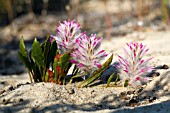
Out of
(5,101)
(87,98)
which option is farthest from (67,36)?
(5,101)

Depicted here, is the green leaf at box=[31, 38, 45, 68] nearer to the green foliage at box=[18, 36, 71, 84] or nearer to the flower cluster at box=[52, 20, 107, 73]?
the green foliage at box=[18, 36, 71, 84]

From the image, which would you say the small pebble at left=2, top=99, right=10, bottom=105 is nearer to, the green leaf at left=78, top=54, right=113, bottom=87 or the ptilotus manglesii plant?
the green leaf at left=78, top=54, right=113, bottom=87

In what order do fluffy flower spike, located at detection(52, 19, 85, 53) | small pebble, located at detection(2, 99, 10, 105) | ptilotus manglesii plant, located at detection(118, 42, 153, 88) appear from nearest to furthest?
small pebble, located at detection(2, 99, 10, 105) → ptilotus manglesii plant, located at detection(118, 42, 153, 88) → fluffy flower spike, located at detection(52, 19, 85, 53)

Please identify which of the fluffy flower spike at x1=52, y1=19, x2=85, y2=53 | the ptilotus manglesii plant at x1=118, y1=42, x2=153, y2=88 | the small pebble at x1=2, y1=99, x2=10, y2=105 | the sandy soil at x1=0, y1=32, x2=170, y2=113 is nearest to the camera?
the sandy soil at x1=0, y1=32, x2=170, y2=113

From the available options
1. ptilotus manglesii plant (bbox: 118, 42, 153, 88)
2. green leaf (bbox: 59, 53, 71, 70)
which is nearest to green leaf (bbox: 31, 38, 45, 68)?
green leaf (bbox: 59, 53, 71, 70)

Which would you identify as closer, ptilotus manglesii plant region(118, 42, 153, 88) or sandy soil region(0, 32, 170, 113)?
sandy soil region(0, 32, 170, 113)

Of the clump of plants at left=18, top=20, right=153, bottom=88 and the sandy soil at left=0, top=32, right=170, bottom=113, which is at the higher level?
the clump of plants at left=18, top=20, right=153, bottom=88

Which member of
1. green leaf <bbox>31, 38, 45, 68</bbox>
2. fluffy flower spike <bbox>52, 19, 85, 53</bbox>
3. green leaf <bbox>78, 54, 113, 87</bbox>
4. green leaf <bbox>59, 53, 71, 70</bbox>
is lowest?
green leaf <bbox>78, 54, 113, 87</bbox>

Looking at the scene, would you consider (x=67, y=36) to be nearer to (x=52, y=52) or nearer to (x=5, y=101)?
(x=52, y=52)
